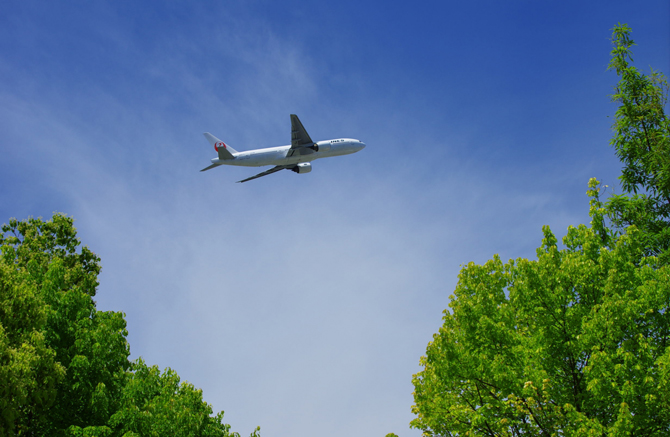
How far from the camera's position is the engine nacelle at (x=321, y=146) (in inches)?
1953

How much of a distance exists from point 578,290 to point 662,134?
28.4 feet

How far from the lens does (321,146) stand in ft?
Result: 166

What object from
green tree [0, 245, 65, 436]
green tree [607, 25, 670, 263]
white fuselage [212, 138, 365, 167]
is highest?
white fuselage [212, 138, 365, 167]

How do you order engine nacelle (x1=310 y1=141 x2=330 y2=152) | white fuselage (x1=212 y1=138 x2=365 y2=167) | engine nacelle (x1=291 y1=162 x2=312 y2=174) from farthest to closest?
engine nacelle (x1=291 y1=162 x2=312 y2=174), white fuselage (x1=212 y1=138 x2=365 y2=167), engine nacelle (x1=310 y1=141 x2=330 y2=152)

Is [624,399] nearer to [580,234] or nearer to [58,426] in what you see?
[580,234]

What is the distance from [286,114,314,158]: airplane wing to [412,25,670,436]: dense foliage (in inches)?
1188

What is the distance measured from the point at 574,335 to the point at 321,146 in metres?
38.0

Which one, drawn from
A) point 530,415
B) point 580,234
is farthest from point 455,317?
point 580,234

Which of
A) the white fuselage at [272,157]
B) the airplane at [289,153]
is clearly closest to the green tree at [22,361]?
the airplane at [289,153]

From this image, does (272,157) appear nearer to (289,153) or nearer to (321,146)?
(289,153)

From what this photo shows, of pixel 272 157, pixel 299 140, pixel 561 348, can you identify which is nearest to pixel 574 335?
pixel 561 348

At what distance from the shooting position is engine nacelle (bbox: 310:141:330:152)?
49.6 meters

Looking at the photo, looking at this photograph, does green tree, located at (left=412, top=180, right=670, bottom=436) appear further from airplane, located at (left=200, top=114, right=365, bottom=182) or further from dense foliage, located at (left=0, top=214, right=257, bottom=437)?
airplane, located at (left=200, top=114, right=365, bottom=182)

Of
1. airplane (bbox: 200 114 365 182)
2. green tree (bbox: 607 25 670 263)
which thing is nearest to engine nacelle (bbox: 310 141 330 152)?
airplane (bbox: 200 114 365 182)
